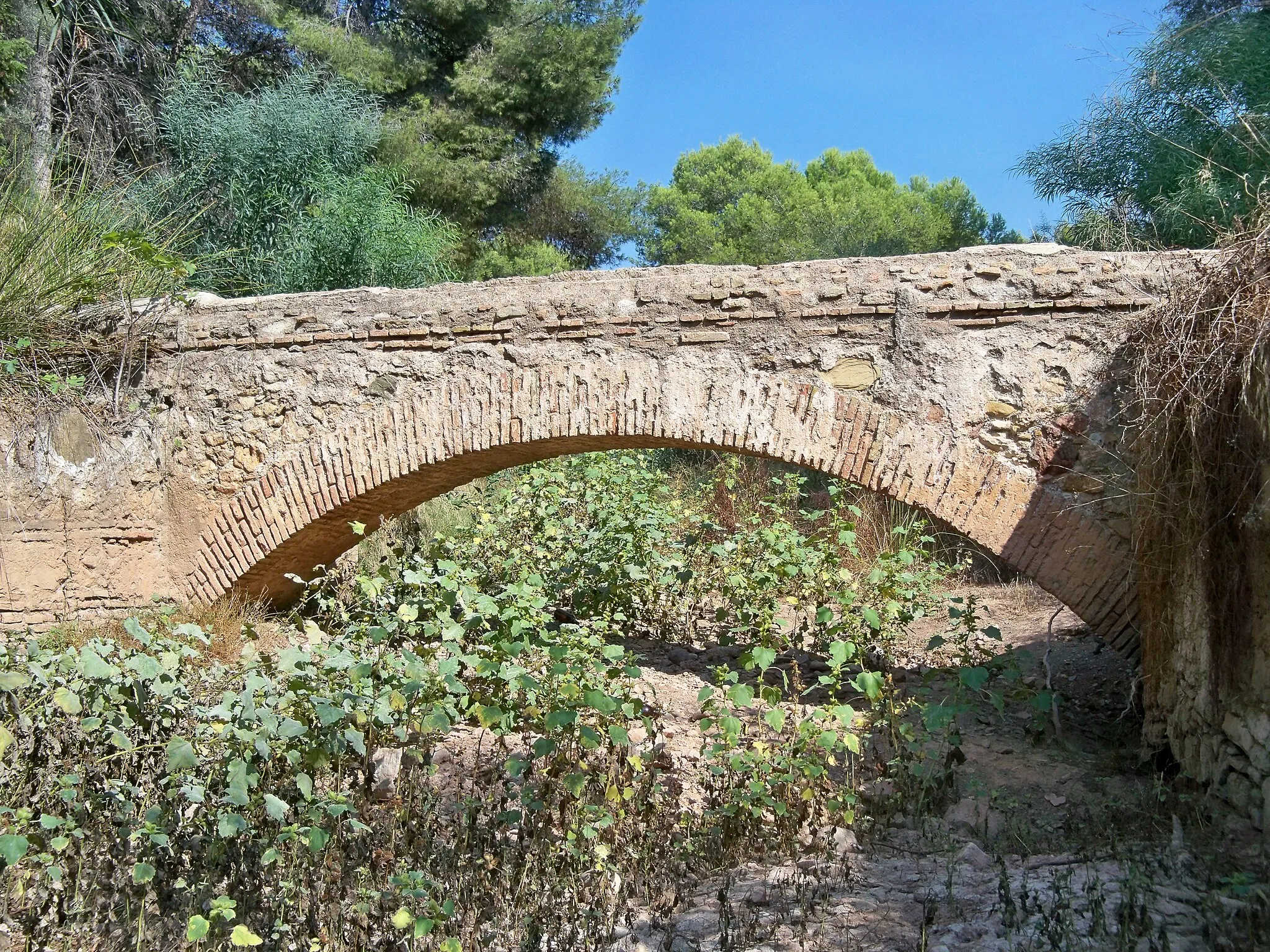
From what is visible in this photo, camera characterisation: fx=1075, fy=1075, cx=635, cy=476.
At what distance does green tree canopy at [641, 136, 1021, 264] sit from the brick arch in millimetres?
10154

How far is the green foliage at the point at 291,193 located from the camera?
10172 millimetres

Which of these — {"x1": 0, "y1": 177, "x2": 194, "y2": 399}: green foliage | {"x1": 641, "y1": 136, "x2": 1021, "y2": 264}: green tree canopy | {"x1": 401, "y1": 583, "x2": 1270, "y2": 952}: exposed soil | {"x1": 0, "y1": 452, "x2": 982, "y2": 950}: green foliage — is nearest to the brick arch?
{"x1": 0, "y1": 452, "x2": 982, "y2": 950}: green foliage

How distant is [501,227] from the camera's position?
589 inches

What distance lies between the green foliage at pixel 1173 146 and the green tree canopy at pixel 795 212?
4.51 meters

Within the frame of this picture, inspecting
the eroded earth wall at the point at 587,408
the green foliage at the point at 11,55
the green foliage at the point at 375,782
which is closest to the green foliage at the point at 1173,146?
the eroded earth wall at the point at 587,408

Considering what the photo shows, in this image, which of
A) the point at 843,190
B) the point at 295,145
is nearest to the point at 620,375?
the point at 295,145

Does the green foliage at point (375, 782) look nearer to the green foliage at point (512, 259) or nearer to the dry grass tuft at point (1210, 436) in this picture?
the dry grass tuft at point (1210, 436)

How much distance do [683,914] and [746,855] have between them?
1.47 feet

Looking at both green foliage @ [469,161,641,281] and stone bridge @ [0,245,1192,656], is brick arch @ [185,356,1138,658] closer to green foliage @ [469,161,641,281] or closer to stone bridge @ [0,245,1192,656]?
stone bridge @ [0,245,1192,656]

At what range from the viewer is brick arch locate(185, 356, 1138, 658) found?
4461 mm

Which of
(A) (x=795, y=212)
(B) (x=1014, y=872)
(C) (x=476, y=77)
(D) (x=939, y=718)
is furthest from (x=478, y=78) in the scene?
(B) (x=1014, y=872)

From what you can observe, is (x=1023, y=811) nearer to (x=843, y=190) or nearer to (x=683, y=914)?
(x=683, y=914)

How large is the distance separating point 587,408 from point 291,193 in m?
7.09

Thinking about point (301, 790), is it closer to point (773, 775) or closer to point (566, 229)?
point (773, 775)
